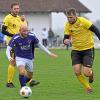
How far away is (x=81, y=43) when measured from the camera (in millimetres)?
15172

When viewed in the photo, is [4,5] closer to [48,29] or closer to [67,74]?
[48,29]

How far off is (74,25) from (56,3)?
4631cm

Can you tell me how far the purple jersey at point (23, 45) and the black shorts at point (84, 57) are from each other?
109cm

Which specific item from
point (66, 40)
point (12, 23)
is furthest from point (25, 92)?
point (12, 23)

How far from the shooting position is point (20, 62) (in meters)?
14.8

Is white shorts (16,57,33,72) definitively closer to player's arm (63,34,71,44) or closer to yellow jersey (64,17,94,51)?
player's arm (63,34,71,44)

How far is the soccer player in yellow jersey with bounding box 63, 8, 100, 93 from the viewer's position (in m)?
15.0

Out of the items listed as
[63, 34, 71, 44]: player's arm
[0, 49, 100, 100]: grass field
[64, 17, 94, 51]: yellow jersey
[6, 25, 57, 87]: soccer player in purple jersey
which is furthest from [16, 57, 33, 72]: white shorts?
[64, 17, 94, 51]: yellow jersey

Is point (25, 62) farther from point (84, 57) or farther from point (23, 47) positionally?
point (84, 57)

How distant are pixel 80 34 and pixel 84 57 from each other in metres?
0.59

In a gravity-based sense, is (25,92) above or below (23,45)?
below

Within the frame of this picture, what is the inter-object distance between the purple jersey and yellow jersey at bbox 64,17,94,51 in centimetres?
91

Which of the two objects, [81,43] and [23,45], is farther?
[81,43]

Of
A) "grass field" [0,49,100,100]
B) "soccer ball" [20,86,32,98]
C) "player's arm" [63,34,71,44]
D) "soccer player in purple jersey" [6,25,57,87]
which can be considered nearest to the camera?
"soccer ball" [20,86,32,98]
